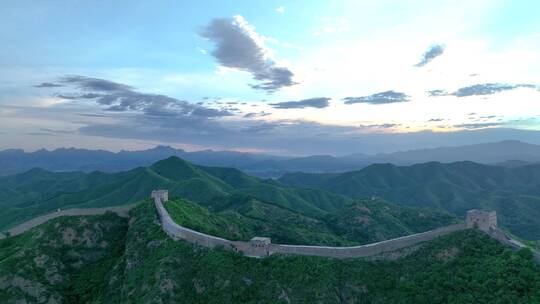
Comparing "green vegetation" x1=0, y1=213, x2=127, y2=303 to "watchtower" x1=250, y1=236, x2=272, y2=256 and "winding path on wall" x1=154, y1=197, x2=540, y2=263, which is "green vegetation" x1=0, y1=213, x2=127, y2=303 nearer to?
"winding path on wall" x1=154, y1=197, x2=540, y2=263

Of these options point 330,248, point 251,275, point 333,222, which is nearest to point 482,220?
point 330,248

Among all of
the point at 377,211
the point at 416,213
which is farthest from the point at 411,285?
the point at 416,213

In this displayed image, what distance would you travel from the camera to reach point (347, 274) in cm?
5194

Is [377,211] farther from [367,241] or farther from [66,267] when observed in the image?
[66,267]

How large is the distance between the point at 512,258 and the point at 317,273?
2276 centimetres

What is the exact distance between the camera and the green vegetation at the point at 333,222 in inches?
4326

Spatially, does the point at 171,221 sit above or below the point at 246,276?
above

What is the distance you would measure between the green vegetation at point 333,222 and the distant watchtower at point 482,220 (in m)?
55.1

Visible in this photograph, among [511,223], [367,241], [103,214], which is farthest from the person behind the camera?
[511,223]

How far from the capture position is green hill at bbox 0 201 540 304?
43938 mm

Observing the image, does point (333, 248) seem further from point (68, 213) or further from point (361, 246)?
point (68, 213)

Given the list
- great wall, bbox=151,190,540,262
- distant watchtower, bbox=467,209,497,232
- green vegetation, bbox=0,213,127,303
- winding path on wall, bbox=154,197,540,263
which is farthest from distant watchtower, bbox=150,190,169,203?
distant watchtower, bbox=467,209,497,232

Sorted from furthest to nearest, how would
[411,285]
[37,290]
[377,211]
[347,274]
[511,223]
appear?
1. [511,223]
2. [377,211]
3. [37,290]
4. [347,274]
5. [411,285]

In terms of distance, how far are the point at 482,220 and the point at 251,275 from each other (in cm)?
3166
